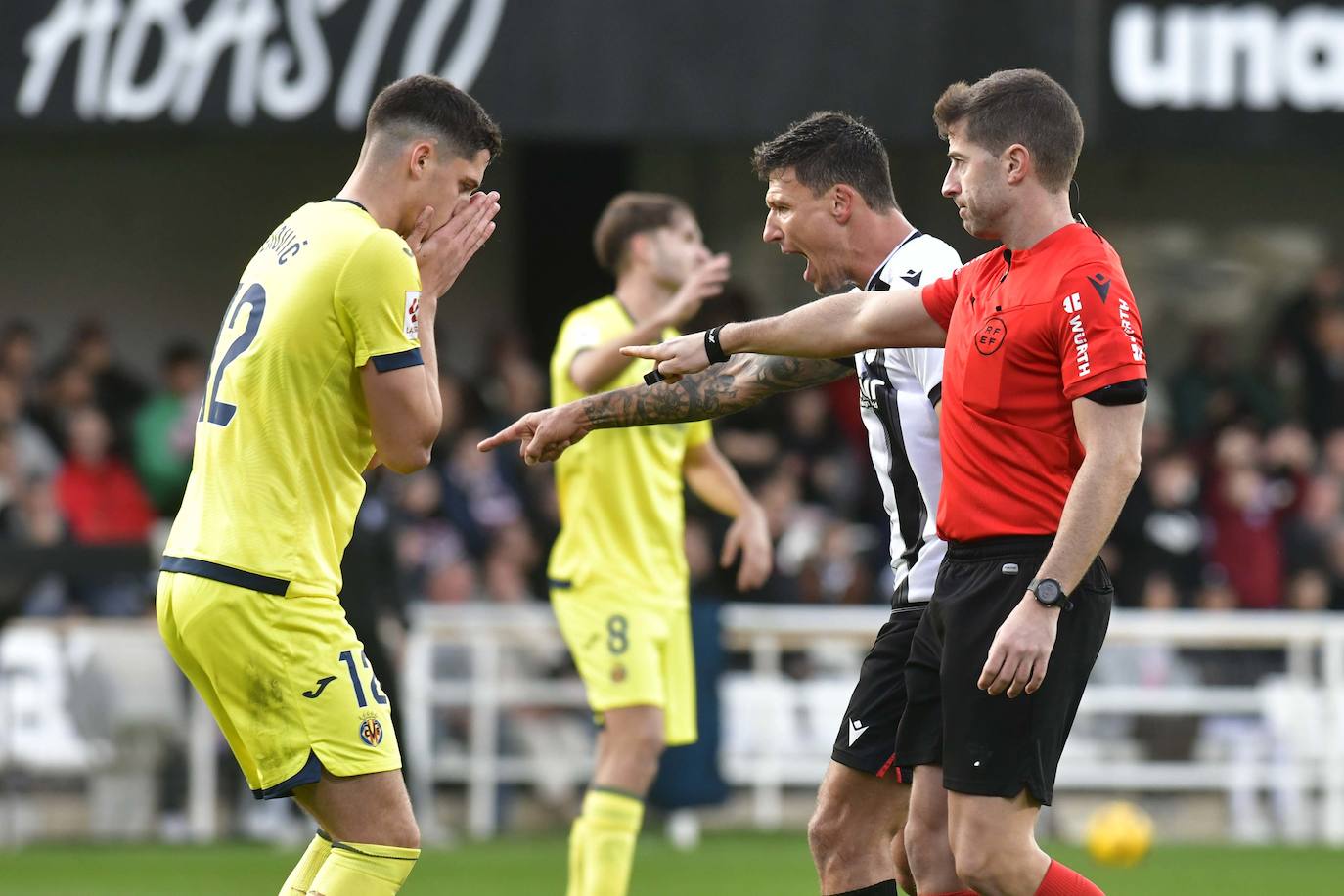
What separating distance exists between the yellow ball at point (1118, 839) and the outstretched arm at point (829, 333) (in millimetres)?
6090

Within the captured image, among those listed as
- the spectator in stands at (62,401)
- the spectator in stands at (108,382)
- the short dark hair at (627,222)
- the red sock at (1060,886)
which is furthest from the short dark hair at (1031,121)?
the spectator in stands at (108,382)

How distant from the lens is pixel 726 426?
45.8 feet

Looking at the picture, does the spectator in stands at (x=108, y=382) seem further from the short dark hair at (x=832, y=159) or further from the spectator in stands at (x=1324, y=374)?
the spectator in stands at (x=1324, y=374)

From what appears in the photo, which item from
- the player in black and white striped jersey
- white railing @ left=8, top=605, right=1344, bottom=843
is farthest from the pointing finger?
white railing @ left=8, top=605, right=1344, bottom=843

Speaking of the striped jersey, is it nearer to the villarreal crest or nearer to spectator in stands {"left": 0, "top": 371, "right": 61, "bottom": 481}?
the villarreal crest

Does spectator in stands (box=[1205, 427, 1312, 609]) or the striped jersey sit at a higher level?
the striped jersey

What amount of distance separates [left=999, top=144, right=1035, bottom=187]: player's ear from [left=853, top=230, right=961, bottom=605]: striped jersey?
616 mm

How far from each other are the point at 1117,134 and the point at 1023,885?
352 inches

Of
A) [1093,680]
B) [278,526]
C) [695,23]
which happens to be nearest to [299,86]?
[695,23]

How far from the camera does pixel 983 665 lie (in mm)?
4953

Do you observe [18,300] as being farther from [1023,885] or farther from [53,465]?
[1023,885]

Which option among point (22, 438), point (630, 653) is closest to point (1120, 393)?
point (630, 653)

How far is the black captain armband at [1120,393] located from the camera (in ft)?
15.5

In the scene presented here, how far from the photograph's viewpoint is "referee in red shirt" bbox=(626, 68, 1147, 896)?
476 centimetres
